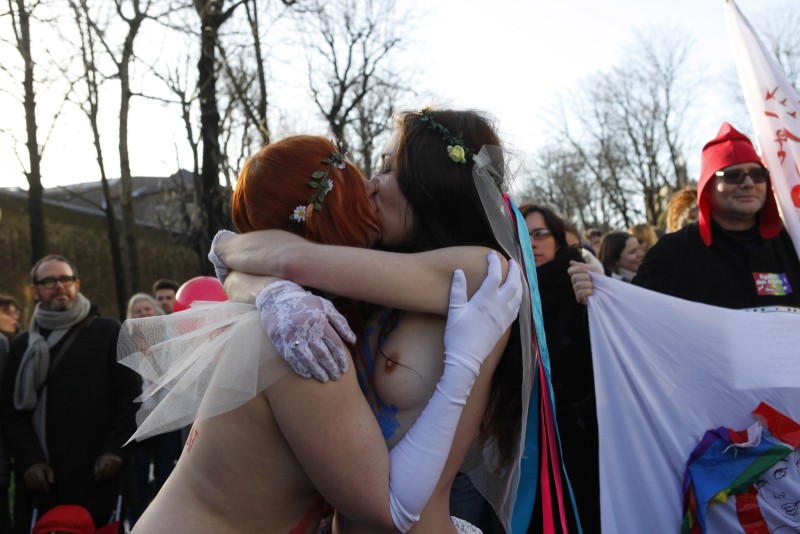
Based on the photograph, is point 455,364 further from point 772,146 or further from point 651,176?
point 651,176

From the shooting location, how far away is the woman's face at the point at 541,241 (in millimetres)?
4586

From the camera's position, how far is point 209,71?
38.4ft

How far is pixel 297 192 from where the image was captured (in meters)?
1.94

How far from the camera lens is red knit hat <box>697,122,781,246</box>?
12.4ft

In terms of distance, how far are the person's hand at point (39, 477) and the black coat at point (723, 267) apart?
377cm

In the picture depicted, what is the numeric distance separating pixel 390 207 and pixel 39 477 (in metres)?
3.69

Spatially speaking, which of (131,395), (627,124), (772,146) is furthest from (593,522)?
(627,124)

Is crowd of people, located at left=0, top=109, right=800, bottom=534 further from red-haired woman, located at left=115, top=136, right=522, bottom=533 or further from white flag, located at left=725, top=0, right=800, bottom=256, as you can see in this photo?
white flag, located at left=725, top=0, right=800, bottom=256

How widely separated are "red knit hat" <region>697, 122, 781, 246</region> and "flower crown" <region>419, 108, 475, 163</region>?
2.11 meters

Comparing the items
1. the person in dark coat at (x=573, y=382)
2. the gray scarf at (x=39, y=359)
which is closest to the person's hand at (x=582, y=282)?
the person in dark coat at (x=573, y=382)

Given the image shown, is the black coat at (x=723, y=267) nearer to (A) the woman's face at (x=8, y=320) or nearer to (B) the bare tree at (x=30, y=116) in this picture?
(A) the woman's face at (x=8, y=320)

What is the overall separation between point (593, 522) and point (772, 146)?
2.09 m

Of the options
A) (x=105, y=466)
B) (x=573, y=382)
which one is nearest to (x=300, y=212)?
(x=573, y=382)

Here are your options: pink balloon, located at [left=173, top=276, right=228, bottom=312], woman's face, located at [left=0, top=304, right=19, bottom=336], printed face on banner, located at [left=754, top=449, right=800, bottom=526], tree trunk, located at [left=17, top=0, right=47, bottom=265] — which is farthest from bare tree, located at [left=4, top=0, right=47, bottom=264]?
printed face on banner, located at [left=754, top=449, right=800, bottom=526]
